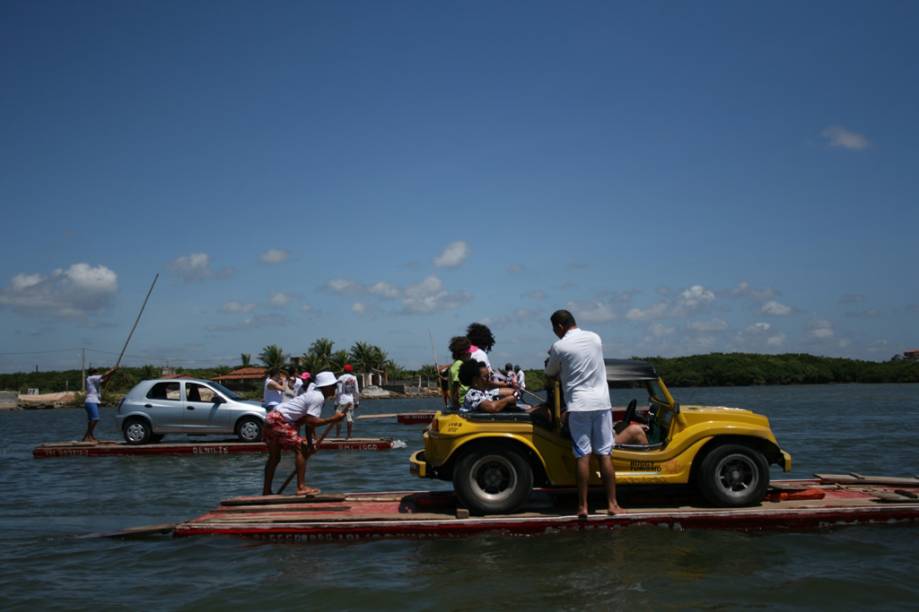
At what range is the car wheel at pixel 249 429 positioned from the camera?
19047 millimetres

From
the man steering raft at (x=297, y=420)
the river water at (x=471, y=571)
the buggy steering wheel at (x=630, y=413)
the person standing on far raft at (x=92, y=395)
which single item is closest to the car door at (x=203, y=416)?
the person standing on far raft at (x=92, y=395)

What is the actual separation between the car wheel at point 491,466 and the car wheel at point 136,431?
1358cm

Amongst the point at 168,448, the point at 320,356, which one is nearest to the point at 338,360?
the point at 320,356

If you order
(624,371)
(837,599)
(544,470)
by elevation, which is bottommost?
(837,599)

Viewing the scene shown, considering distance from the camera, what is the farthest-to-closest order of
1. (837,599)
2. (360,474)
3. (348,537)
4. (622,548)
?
(360,474)
(348,537)
(622,548)
(837,599)

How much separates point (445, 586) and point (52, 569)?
3.96m

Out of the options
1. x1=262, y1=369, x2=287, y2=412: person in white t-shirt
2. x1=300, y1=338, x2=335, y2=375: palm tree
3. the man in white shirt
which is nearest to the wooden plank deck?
the man in white shirt

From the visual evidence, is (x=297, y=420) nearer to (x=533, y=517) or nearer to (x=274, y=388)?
(x=533, y=517)

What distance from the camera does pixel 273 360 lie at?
88625 mm

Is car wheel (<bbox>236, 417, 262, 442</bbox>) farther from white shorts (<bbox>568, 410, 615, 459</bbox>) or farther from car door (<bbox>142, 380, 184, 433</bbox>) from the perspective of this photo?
white shorts (<bbox>568, 410, 615, 459</bbox>)

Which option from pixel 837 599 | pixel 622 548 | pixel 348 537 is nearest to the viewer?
pixel 837 599

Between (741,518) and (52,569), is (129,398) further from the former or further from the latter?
(741,518)

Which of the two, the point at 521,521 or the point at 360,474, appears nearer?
the point at 521,521

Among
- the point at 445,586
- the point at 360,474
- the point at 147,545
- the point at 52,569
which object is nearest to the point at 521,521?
the point at 445,586
